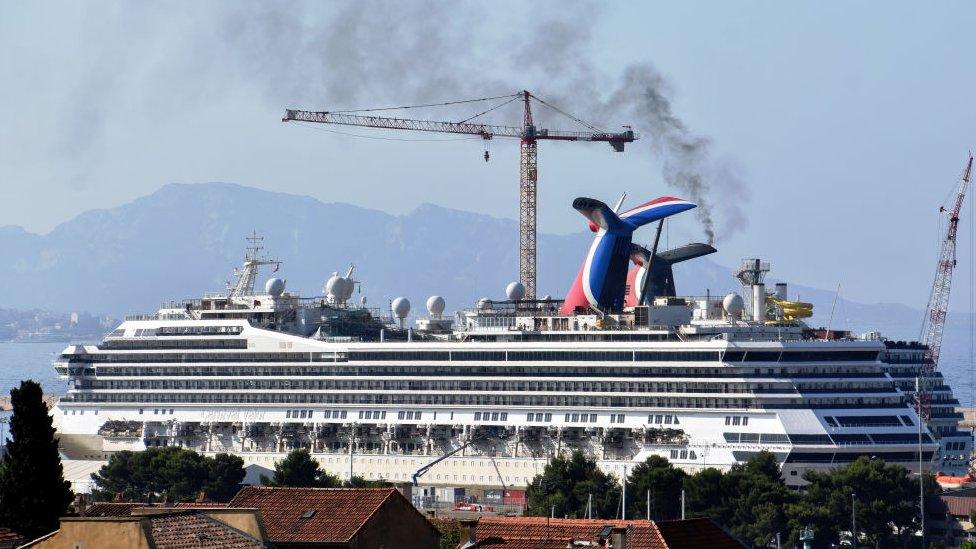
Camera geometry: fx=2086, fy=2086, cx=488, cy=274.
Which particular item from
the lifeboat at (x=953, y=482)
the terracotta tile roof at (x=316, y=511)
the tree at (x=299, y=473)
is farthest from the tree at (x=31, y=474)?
the lifeboat at (x=953, y=482)

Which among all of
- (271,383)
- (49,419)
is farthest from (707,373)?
(49,419)

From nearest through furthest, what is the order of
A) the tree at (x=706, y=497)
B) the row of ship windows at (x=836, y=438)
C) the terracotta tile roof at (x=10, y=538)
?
the terracotta tile roof at (x=10, y=538)
the tree at (x=706, y=497)
the row of ship windows at (x=836, y=438)

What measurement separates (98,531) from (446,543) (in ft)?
63.1

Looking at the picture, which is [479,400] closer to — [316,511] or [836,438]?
[836,438]

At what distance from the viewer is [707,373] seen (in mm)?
114688

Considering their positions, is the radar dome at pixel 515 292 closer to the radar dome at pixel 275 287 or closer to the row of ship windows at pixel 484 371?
the row of ship windows at pixel 484 371

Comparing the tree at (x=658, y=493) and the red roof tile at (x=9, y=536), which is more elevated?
the red roof tile at (x=9, y=536)

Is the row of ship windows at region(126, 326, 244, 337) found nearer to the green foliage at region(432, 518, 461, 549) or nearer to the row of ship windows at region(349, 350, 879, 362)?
the row of ship windows at region(349, 350, 879, 362)

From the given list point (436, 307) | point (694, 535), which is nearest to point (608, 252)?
point (436, 307)

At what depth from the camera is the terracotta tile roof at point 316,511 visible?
171 ft

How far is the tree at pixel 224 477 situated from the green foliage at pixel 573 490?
55.4 feet

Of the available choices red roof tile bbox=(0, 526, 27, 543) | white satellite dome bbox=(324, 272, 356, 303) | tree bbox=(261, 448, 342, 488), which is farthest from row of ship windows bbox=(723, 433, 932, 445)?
red roof tile bbox=(0, 526, 27, 543)

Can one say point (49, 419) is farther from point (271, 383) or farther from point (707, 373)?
point (271, 383)

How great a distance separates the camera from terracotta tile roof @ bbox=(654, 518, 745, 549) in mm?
54438
